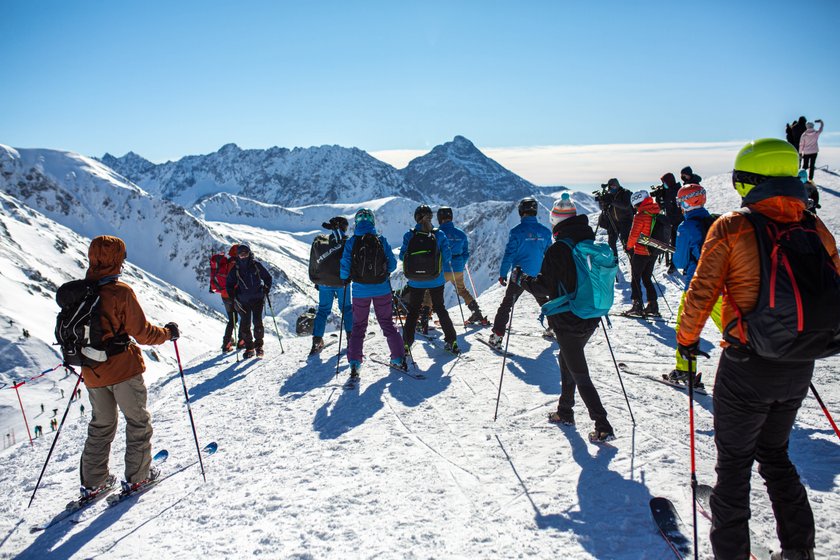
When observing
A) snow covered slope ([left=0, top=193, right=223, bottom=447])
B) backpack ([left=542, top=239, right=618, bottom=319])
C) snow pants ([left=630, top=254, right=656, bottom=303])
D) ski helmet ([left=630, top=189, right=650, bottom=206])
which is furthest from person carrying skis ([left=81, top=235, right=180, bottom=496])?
snow covered slope ([left=0, top=193, right=223, bottom=447])

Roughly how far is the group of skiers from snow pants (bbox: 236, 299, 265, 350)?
6.14 ft

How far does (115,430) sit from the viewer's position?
473 cm

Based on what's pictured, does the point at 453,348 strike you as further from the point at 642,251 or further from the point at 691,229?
the point at 691,229

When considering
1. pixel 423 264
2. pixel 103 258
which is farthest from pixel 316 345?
pixel 103 258

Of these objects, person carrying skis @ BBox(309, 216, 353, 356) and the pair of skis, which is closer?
the pair of skis

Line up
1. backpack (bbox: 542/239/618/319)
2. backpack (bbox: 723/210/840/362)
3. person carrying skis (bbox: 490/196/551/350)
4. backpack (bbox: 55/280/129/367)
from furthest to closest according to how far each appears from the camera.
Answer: person carrying skis (bbox: 490/196/551/350) → backpack (bbox: 542/239/618/319) → backpack (bbox: 55/280/129/367) → backpack (bbox: 723/210/840/362)

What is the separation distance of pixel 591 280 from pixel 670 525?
7.22ft

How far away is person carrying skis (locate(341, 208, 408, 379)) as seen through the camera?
7074mm

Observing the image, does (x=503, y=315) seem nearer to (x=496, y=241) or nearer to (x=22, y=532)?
(x=22, y=532)

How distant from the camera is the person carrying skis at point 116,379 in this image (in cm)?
444

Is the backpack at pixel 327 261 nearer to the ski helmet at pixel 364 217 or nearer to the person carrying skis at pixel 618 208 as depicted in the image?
the ski helmet at pixel 364 217

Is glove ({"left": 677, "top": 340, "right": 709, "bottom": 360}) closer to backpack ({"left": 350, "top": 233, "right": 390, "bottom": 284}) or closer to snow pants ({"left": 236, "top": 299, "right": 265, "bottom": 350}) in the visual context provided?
backpack ({"left": 350, "top": 233, "right": 390, "bottom": 284})

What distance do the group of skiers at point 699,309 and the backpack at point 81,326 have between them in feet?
0.16

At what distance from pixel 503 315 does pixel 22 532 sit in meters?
7.08
